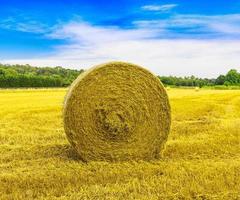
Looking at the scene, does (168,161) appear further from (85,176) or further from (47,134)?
(47,134)

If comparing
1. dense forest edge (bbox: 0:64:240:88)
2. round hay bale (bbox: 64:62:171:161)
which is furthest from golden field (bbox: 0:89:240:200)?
dense forest edge (bbox: 0:64:240:88)

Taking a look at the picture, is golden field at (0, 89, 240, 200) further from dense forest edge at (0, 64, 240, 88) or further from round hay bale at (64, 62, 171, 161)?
dense forest edge at (0, 64, 240, 88)

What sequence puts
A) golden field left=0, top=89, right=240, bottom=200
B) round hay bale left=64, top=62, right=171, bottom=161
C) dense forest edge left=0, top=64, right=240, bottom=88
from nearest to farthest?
golden field left=0, top=89, right=240, bottom=200, round hay bale left=64, top=62, right=171, bottom=161, dense forest edge left=0, top=64, right=240, bottom=88

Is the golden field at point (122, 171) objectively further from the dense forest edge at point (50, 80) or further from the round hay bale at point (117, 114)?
the dense forest edge at point (50, 80)

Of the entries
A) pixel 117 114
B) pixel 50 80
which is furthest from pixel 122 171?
pixel 50 80

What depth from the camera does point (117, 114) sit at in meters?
8.95

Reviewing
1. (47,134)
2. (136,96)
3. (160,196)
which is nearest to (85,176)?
(160,196)

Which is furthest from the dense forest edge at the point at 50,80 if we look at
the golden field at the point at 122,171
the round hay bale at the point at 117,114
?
the round hay bale at the point at 117,114

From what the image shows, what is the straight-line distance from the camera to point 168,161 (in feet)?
28.1

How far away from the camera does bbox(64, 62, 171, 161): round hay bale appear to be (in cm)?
879

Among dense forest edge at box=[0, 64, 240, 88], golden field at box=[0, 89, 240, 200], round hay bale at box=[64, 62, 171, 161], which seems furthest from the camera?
dense forest edge at box=[0, 64, 240, 88]

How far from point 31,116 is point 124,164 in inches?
A: 342

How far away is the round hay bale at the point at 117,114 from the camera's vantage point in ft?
28.8

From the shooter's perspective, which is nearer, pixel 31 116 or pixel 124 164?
pixel 124 164
